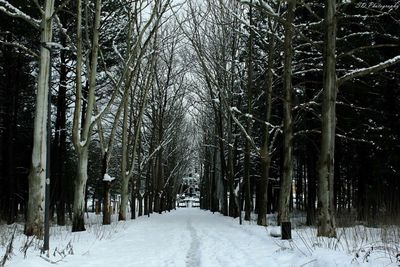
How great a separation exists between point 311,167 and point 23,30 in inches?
707

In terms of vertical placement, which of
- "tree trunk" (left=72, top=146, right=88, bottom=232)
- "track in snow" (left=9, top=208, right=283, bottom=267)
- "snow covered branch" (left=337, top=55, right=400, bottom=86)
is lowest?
"track in snow" (left=9, top=208, right=283, bottom=267)

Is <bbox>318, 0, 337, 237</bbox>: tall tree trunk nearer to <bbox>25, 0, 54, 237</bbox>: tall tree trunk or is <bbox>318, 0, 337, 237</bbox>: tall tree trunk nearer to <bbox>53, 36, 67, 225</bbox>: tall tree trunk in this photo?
<bbox>25, 0, 54, 237</bbox>: tall tree trunk

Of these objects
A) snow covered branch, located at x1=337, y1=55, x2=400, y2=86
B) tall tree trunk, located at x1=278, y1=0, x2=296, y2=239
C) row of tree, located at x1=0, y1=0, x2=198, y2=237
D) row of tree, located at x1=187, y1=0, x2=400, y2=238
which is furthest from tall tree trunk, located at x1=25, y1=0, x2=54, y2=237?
snow covered branch, located at x1=337, y1=55, x2=400, y2=86

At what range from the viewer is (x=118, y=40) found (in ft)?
85.1

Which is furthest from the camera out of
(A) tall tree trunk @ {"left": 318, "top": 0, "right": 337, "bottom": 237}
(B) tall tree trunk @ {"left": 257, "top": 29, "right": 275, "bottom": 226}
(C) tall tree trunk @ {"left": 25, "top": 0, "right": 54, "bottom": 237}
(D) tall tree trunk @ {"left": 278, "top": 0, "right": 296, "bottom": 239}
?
(B) tall tree trunk @ {"left": 257, "top": 29, "right": 275, "bottom": 226}

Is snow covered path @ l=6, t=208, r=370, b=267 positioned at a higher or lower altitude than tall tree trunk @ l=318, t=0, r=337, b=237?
lower

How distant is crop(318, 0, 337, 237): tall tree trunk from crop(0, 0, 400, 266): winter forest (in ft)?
0.12

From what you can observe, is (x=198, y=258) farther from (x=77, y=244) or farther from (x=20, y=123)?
(x=20, y=123)

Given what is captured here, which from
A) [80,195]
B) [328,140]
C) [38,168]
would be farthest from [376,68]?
[80,195]

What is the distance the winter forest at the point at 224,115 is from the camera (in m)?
10.8

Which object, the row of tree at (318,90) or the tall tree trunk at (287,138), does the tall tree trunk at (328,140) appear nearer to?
the row of tree at (318,90)

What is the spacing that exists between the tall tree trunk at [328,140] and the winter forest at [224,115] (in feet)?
0.12

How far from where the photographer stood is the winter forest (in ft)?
35.5

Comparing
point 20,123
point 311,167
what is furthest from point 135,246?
point 20,123
